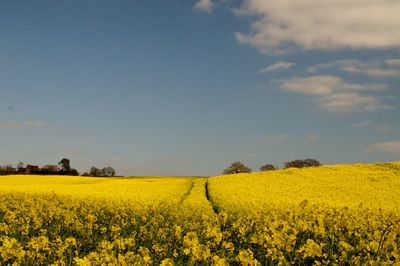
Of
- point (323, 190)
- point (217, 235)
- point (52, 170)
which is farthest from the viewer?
point (52, 170)

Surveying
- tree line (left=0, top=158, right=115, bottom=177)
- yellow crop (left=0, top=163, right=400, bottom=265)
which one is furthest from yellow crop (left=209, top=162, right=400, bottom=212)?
tree line (left=0, top=158, right=115, bottom=177)

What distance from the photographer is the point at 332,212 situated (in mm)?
10500

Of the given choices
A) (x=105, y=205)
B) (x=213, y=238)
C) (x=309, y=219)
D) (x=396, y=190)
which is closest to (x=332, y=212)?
(x=309, y=219)

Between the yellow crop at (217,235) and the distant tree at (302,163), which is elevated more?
the distant tree at (302,163)

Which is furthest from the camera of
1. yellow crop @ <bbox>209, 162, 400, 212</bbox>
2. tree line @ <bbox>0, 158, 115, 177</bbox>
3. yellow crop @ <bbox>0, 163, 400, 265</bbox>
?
tree line @ <bbox>0, 158, 115, 177</bbox>

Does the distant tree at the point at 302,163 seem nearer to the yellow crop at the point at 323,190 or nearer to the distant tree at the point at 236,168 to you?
the distant tree at the point at 236,168

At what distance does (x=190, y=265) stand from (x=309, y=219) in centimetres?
538

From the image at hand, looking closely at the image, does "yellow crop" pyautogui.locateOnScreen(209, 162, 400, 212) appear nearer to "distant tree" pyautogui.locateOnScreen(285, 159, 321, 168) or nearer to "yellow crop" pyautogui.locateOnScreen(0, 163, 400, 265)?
"yellow crop" pyautogui.locateOnScreen(0, 163, 400, 265)

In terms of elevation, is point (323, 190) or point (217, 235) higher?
point (217, 235)

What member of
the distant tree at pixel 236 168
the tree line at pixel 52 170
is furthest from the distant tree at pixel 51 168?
the distant tree at pixel 236 168

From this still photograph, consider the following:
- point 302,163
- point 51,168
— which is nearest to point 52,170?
point 51,168

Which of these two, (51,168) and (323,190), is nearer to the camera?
(323,190)

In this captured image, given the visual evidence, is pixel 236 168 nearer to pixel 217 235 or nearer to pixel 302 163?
pixel 302 163

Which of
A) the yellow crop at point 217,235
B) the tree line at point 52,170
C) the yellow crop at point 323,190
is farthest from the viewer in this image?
the tree line at point 52,170
